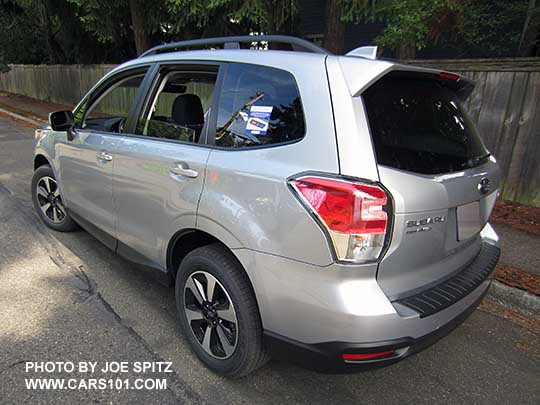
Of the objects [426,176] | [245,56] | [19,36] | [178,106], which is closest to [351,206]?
[426,176]

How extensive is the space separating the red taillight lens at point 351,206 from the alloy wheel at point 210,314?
799 mm

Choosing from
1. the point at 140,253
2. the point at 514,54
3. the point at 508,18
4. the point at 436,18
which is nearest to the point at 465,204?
the point at 140,253

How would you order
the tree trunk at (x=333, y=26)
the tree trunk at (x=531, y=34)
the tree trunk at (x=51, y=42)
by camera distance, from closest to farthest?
the tree trunk at (x=531, y=34), the tree trunk at (x=333, y=26), the tree trunk at (x=51, y=42)

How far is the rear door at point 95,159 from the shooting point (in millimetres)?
3072

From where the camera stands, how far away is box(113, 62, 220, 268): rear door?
2.34 meters

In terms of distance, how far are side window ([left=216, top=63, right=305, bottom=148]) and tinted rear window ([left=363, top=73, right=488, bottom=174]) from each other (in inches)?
15.0

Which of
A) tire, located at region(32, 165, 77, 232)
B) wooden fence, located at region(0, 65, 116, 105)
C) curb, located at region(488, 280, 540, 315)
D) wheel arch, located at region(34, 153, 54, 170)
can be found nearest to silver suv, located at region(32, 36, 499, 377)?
curb, located at region(488, 280, 540, 315)

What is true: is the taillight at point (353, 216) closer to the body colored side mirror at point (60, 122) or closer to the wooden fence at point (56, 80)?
the body colored side mirror at point (60, 122)

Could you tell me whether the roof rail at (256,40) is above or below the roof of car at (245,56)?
above

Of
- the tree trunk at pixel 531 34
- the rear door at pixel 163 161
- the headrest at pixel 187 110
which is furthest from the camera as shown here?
the tree trunk at pixel 531 34

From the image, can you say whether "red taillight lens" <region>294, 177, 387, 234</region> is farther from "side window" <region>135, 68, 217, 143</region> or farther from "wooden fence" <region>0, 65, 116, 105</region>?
"wooden fence" <region>0, 65, 116, 105</region>

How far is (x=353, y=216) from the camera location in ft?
5.55

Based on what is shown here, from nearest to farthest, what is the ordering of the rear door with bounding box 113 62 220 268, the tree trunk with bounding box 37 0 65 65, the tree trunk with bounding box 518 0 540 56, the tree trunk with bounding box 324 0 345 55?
the rear door with bounding box 113 62 220 268 → the tree trunk with bounding box 518 0 540 56 → the tree trunk with bounding box 324 0 345 55 → the tree trunk with bounding box 37 0 65 65

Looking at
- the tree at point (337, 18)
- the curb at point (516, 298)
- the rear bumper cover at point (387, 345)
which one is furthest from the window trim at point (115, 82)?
the tree at point (337, 18)
